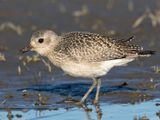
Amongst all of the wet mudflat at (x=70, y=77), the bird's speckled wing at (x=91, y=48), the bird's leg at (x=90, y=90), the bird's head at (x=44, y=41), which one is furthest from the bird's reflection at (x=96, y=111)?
the bird's head at (x=44, y=41)

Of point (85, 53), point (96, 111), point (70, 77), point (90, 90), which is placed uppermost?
point (85, 53)

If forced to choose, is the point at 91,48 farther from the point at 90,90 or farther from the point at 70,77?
the point at 70,77

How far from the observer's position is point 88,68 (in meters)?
11.8

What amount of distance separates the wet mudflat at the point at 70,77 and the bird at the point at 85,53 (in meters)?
0.56

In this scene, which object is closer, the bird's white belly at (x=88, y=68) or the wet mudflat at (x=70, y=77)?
the wet mudflat at (x=70, y=77)

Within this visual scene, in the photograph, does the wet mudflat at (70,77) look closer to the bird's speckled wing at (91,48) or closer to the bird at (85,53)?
the bird at (85,53)

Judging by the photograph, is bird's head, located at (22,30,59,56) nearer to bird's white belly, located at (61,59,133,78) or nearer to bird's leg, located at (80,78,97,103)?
bird's white belly, located at (61,59,133,78)

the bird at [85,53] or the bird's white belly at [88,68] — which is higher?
the bird at [85,53]

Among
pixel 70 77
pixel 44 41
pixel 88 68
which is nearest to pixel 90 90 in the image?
pixel 88 68

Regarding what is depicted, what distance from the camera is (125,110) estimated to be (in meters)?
11.4

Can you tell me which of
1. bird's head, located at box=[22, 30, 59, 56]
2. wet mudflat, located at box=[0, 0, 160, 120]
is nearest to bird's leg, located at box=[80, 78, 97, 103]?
wet mudflat, located at box=[0, 0, 160, 120]

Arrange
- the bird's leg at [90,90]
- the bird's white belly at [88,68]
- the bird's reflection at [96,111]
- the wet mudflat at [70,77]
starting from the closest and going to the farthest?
the bird's reflection at [96,111]
the wet mudflat at [70,77]
the bird's white belly at [88,68]
the bird's leg at [90,90]

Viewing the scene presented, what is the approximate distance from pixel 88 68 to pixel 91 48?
0.33 m

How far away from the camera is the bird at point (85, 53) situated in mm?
11836
